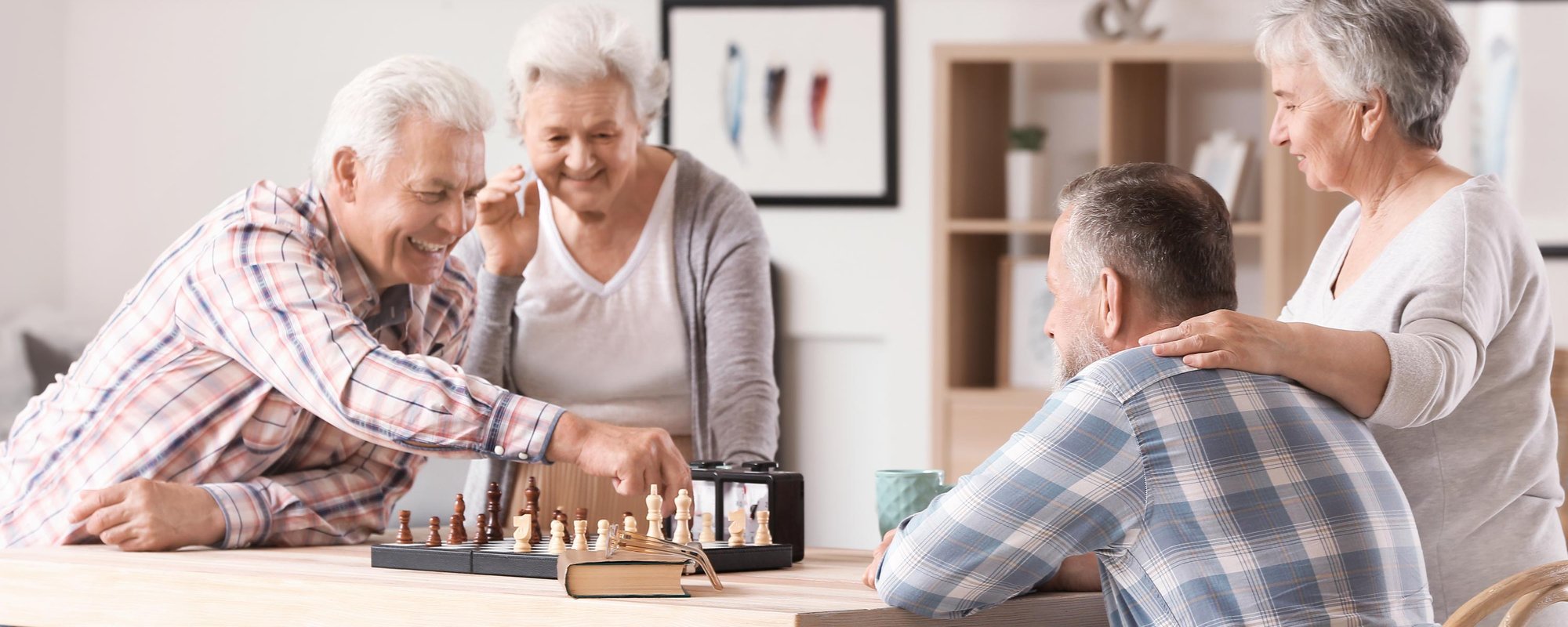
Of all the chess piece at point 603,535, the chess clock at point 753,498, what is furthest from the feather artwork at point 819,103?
the chess piece at point 603,535

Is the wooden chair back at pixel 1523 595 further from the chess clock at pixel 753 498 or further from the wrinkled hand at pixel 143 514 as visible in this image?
the wrinkled hand at pixel 143 514

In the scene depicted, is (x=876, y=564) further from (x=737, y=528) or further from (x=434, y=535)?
(x=434, y=535)

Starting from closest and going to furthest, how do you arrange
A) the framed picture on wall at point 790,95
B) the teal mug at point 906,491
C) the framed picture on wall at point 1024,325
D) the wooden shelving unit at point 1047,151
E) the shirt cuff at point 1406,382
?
the shirt cuff at point 1406,382 → the teal mug at point 906,491 → the wooden shelving unit at point 1047,151 → the framed picture on wall at point 1024,325 → the framed picture on wall at point 790,95

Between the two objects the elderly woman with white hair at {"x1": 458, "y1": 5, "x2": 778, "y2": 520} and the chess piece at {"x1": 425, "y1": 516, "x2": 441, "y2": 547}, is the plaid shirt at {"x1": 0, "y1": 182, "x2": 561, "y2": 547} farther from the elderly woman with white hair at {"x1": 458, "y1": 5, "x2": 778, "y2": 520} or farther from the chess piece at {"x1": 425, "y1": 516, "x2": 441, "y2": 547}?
the elderly woman with white hair at {"x1": 458, "y1": 5, "x2": 778, "y2": 520}

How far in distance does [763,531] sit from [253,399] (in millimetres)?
666

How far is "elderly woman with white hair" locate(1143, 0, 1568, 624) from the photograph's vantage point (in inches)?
62.6

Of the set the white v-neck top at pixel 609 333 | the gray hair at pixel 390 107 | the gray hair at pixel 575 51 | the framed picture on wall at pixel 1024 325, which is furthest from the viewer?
the framed picture on wall at pixel 1024 325

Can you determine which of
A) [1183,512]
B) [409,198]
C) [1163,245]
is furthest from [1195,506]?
[409,198]

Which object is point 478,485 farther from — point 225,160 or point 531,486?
point 225,160

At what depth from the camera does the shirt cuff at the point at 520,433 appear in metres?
1.75

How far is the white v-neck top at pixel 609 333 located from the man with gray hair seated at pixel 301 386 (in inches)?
16.2

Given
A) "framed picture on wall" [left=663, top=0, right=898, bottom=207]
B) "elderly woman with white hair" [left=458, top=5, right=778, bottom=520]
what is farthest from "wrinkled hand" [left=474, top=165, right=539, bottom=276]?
"framed picture on wall" [left=663, top=0, right=898, bottom=207]

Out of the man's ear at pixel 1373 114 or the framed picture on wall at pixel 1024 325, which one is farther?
the framed picture on wall at pixel 1024 325

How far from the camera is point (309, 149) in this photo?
4.93 m
